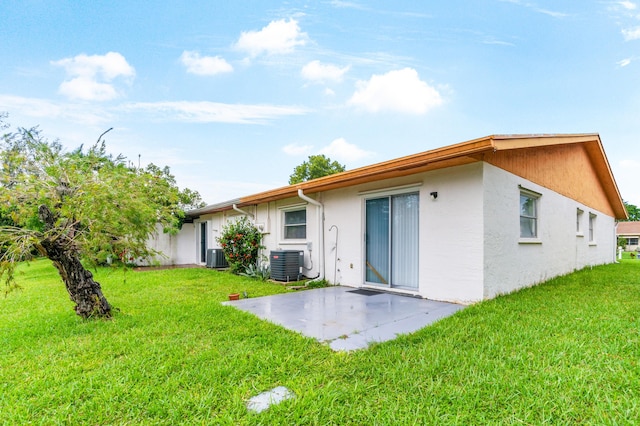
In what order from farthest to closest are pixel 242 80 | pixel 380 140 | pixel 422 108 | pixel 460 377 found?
pixel 380 140
pixel 422 108
pixel 242 80
pixel 460 377

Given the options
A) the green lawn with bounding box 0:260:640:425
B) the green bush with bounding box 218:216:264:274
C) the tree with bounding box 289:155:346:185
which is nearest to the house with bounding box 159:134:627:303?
Answer: the green bush with bounding box 218:216:264:274

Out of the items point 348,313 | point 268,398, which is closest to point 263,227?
point 348,313

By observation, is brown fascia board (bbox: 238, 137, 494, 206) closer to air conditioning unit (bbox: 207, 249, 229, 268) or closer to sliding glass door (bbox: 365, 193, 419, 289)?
sliding glass door (bbox: 365, 193, 419, 289)

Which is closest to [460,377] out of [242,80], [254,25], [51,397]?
[51,397]

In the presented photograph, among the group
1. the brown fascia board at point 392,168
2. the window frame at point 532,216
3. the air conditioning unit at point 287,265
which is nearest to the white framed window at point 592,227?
the window frame at point 532,216

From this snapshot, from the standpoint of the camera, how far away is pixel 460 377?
2.69m

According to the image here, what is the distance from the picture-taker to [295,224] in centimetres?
964

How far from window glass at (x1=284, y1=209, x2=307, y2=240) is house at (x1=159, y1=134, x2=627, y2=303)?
1.3 inches

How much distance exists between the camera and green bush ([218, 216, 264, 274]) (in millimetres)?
10312

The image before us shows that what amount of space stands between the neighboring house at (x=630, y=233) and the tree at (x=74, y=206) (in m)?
54.9

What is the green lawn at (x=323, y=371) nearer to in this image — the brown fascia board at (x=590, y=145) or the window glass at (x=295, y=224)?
the brown fascia board at (x=590, y=145)

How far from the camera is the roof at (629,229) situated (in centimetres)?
3959

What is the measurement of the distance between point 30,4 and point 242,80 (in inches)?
221

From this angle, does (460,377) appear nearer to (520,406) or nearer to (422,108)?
(520,406)
